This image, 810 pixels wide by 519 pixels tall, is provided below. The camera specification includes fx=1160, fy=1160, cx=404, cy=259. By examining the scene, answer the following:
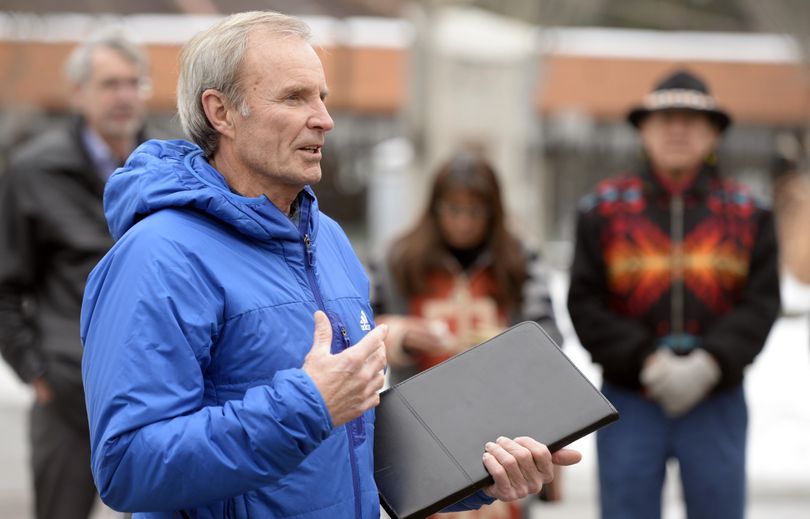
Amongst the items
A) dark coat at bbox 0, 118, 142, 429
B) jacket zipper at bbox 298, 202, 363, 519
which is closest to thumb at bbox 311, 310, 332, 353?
jacket zipper at bbox 298, 202, 363, 519

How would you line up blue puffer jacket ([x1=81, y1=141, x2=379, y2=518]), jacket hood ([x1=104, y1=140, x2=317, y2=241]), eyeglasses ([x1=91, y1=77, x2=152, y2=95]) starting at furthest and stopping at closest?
eyeglasses ([x1=91, y1=77, x2=152, y2=95]) → jacket hood ([x1=104, y1=140, x2=317, y2=241]) → blue puffer jacket ([x1=81, y1=141, x2=379, y2=518])

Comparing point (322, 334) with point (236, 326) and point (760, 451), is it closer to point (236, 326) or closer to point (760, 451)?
point (236, 326)

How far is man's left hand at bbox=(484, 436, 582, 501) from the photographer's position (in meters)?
2.19

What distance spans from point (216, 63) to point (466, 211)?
246 centimetres

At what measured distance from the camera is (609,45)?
21953 millimetres

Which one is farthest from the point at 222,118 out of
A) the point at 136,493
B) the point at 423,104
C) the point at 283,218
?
the point at 423,104

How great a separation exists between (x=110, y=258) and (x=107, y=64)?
232 cm

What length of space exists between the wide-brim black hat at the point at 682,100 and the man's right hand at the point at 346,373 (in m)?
2.53

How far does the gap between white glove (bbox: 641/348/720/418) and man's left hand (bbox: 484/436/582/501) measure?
1.87 metres

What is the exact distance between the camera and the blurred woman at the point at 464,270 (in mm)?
4512

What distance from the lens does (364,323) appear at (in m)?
2.39

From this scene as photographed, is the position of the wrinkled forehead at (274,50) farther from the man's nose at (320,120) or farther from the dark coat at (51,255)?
the dark coat at (51,255)

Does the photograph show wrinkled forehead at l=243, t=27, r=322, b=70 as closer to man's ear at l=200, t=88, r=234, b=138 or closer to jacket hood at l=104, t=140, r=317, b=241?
man's ear at l=200, t=88, r=234, b=138

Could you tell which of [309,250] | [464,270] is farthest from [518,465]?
[464,270]
